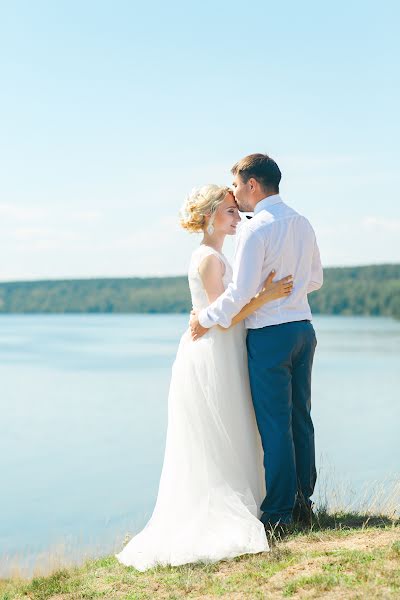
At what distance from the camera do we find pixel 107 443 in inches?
694

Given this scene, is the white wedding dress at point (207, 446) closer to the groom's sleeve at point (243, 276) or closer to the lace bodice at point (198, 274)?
the lace bodice at point (198, 274)

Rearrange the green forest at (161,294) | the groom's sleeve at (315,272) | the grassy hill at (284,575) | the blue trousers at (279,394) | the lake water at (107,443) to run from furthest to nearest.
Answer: the green forest at (161,294), the lake water at (107,443), the groom's sleeve at (315,272), the blue trousers at (279,394), the grassy hill at (284,575)

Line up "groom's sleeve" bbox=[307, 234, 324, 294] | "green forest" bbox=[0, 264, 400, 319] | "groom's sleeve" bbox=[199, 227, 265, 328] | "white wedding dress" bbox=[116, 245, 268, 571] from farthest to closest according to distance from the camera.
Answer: "green forest" bbox=[0, 264, 400, 319] → "groom's sleeve" bbox=[307, 234, 324, 294] → "white wedding dress" bbox=[116, 245, 268, 571] → "groom's sleeve" bbox=[199, 227, 265, 328]

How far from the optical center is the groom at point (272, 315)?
15.7 ft

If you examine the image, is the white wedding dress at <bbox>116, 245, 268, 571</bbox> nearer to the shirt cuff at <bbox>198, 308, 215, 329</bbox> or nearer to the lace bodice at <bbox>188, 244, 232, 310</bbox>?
the lace bodice at <bbox>188, 244, 232, 310</bbox>

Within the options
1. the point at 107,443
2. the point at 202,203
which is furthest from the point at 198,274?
the point at 107,443

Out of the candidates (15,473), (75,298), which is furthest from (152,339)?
(15,473)

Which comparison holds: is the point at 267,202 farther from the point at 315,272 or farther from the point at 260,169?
the point at 315,272

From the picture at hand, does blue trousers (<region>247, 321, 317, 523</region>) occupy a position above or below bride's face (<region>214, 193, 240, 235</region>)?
below

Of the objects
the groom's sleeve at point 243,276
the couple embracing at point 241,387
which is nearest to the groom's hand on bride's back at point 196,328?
the couple embracing at point 241,387

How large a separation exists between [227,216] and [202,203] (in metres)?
0.17

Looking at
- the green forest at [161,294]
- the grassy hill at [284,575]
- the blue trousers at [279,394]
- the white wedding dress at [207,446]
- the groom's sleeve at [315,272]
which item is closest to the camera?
the grassy hill at [284,575]

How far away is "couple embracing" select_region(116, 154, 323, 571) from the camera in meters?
4.80

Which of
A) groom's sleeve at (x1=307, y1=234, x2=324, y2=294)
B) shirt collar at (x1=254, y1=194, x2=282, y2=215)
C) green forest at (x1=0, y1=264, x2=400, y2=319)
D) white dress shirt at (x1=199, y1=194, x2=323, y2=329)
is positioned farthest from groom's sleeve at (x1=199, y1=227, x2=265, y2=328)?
green forest at (x1=0, y1=264, x2=400, y2=319)
